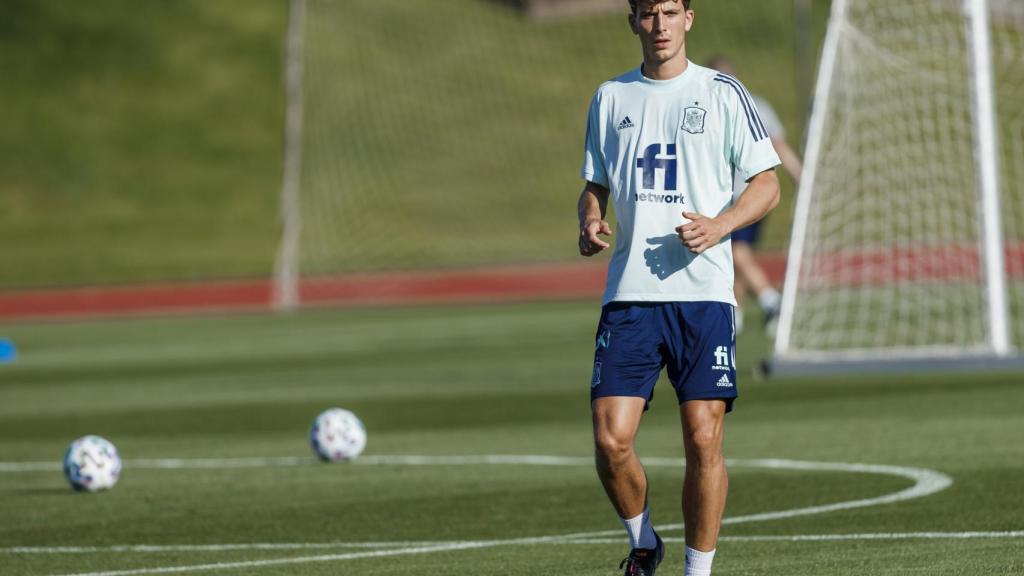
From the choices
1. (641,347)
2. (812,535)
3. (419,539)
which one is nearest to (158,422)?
(419,539)

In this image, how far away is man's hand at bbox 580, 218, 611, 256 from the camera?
6.66 meters

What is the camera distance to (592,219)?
6766mm

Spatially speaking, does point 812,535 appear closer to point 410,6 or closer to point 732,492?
point 732,492

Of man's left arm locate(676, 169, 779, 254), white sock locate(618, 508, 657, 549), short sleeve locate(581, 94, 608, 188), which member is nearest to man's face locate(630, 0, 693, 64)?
short sleeve locate(581, 94, 608, 188)

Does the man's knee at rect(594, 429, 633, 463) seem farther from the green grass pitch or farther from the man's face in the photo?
the man's face

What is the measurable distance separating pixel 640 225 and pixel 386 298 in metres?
28.5

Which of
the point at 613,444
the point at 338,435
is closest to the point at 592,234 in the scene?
the point at 613,444

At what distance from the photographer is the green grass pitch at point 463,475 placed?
7.87 metres

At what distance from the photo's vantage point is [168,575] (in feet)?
25.1

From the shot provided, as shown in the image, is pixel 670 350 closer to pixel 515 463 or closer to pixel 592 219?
pixel 592 219

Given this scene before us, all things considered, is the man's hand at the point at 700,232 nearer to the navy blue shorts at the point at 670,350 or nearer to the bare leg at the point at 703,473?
the navy blue shorts at the point at 670,350

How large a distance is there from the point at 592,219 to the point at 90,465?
186 inches

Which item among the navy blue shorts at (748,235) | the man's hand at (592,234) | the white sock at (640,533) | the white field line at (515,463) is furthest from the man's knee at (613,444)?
the navy blue shorts at (748,235)

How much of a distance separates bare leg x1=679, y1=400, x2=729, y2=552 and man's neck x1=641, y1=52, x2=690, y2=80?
1170mm
